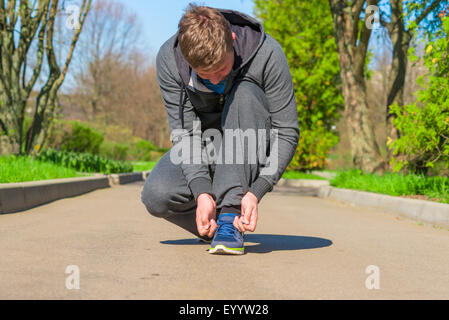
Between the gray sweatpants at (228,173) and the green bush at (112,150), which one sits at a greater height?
the gray sweatpants at (228,173)

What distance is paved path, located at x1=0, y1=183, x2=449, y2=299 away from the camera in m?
2.66

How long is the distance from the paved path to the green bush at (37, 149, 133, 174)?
22.6 ft

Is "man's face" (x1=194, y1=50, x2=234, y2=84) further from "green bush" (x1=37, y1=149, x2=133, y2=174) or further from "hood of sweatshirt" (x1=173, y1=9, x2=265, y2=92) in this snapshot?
"green bush" (x1=37, y1=149, x2=133, y2=174)

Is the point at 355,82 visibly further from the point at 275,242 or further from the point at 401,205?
the point at 275,242

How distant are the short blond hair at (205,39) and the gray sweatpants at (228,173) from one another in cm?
52

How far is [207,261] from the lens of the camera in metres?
3.40

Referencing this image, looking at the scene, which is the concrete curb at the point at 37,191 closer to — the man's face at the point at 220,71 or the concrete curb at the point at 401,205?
the man's face at the point at 220,71

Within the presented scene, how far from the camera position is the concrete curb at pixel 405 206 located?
6.30 meters

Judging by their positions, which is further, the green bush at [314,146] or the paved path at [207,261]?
the green bush at [314,146]

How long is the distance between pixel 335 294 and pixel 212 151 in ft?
4.87

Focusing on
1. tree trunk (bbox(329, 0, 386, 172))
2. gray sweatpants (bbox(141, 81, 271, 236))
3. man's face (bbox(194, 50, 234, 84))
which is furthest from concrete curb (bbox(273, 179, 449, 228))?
man's face (bbox(194, 50, 234, 84))

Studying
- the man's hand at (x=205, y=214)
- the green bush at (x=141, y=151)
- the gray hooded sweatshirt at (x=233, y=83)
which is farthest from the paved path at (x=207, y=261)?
the green bush at (x=141, y=151)

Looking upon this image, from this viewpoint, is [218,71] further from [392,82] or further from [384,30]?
[384,30]

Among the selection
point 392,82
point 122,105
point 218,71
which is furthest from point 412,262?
point 122,105
